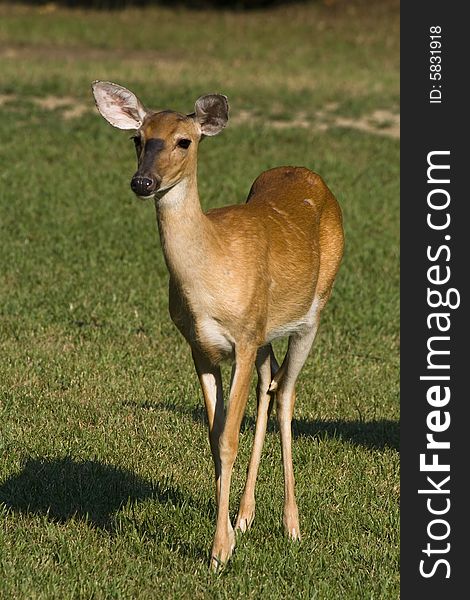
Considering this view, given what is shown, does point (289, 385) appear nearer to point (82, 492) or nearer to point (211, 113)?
point (82, 492)

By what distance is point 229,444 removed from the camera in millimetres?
6027

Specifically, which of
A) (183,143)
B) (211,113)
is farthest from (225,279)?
(211,113)

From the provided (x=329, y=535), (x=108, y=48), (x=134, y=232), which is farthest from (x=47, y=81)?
(x=329, y=535)

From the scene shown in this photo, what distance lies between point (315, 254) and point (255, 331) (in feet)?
3.30

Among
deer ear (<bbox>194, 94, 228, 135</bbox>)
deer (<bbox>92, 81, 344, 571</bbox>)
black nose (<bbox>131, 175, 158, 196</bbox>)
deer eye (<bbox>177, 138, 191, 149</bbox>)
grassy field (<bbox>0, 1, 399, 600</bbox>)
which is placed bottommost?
grassy field (<bbox>0, 1, 399, 600</bbox>)

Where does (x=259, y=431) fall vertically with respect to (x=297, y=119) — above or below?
above

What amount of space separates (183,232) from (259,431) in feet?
4.48

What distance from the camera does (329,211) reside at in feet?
24.1

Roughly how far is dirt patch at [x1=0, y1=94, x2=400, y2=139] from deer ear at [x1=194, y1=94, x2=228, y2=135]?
44.5ft

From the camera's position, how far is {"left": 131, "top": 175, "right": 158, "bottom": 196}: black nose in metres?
5.25

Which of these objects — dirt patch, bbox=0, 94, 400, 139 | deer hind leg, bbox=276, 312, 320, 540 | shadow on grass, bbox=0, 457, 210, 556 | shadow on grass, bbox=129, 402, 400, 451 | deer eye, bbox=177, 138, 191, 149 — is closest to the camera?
deer eye, bbox=177, 138, 191, 149

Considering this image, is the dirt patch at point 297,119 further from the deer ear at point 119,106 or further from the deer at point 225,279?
the deer ear at point 119,106

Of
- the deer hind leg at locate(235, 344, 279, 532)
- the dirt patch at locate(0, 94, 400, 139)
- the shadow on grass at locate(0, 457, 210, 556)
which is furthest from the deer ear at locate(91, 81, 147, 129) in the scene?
the dirt patch at locate(0, 94, 400, 139)

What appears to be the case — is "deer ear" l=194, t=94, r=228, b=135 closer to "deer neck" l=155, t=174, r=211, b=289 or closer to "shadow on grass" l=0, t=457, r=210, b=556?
"deer neck" l=155, t=174, r=211, b=289
